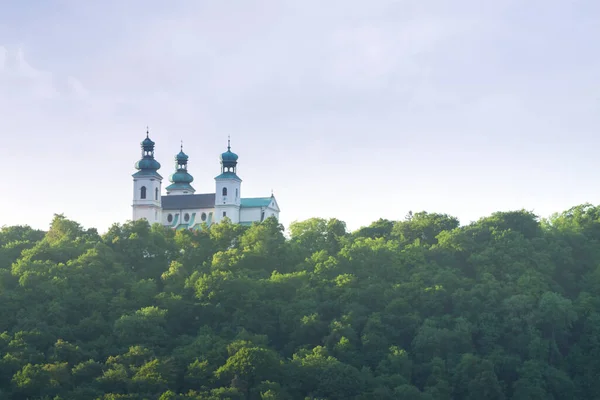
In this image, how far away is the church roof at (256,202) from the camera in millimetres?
89500

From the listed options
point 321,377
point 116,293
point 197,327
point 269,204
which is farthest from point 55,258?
point 269,204

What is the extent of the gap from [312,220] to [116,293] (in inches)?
644

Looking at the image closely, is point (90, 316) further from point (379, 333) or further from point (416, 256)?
point (416, 256)

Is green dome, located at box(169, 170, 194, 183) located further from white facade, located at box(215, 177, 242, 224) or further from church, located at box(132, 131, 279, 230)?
white facade, located at box(215, 177, 242, 224)

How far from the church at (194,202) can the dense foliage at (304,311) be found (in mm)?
25641

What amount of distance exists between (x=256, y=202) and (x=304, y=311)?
40936 millimetres

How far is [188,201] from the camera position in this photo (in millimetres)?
90750

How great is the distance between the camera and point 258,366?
4350 centimetres

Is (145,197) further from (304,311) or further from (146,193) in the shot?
(304,311)

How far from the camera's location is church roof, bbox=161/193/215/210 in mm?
90062

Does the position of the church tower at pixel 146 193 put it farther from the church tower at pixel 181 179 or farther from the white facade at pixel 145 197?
the church tower at pixel 181 179

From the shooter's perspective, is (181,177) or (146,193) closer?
(146,193)

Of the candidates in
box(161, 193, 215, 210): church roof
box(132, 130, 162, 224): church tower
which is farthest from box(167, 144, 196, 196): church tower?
box(132, 130, 162, 224): church tower

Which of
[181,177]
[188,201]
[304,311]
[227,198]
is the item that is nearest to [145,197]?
[188,201]
